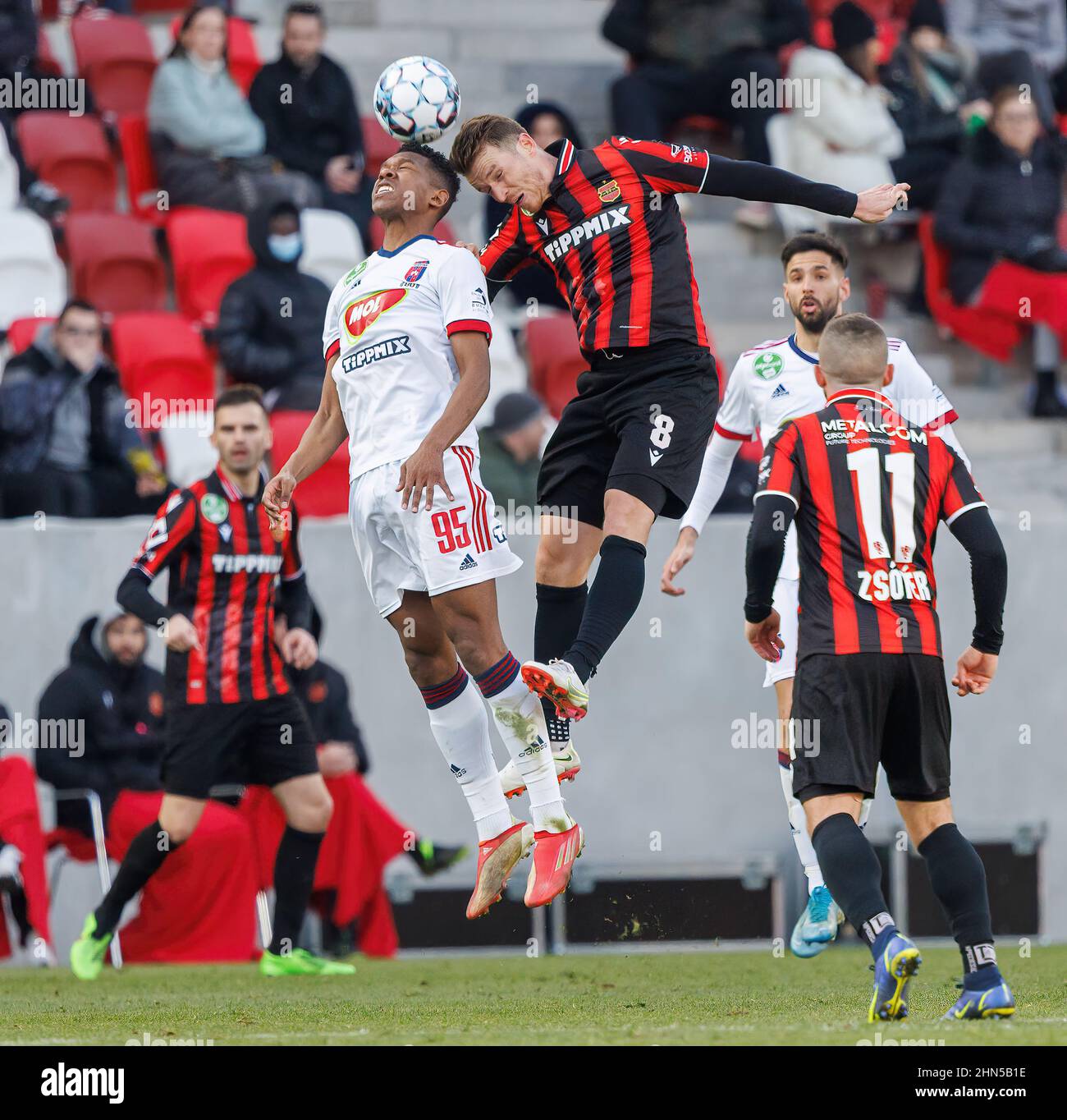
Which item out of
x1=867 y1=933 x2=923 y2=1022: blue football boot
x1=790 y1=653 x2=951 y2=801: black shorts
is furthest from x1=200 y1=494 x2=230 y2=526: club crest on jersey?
x1=867 y1=933 x2=923 y2=1022: blue football boot

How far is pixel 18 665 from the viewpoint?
9922 mm

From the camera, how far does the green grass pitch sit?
4.84 metres

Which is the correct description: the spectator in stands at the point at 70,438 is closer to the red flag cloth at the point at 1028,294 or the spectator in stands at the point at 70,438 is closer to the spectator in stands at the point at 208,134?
the spectator in stands at the point at 208,134

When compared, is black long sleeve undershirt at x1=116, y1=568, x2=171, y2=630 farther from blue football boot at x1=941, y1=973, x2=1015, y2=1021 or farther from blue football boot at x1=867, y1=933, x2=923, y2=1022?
blue football boot at x1=941, y1=973, x2=1015, y2=1021

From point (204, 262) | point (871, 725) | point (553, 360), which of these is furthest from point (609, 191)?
point (204, 262)

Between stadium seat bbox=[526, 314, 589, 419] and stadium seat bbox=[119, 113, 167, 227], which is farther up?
stadium seat bbox=[119, 113, 167, 227]

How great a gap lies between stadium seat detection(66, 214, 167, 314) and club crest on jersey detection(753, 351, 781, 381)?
559 centimetres

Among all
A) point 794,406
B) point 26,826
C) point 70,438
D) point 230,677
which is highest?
point 70,438

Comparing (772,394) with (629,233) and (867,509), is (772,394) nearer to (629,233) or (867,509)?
(629,233)

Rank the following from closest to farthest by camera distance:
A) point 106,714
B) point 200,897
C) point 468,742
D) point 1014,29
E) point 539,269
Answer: point 468,742 → point 200,897 → point 106,714 → point 539,269 → point 1014,29

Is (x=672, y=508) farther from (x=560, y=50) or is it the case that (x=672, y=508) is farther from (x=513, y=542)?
(x=560, y=50)

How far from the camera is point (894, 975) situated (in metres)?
4.90

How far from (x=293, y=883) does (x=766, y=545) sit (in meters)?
3.97

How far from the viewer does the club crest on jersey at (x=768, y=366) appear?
7.49 meters
